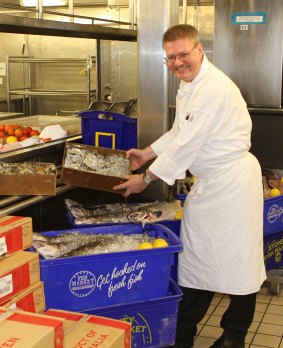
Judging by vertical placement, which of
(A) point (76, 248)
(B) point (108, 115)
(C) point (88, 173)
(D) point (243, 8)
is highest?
(D) point (243, 8)

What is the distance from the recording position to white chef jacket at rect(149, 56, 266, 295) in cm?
251

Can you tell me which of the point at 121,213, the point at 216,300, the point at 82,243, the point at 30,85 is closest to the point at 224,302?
the point at 216,300

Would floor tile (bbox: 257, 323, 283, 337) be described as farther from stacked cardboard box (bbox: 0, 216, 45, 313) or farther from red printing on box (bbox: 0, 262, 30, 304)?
red printing on box (bbox: 0, 262, 30, 304)

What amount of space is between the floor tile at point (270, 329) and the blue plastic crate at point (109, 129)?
4.37 ft

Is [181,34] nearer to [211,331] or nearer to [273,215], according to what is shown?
[273,215]

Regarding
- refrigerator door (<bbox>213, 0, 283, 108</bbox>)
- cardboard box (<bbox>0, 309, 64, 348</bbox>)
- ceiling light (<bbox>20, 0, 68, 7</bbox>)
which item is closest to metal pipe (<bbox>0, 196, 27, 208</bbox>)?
cardboard box (<bbox>0, 309, 64, 348</bbox>)

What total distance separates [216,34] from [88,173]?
2078mm

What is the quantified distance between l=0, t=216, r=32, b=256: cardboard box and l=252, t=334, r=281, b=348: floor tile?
1.51 m

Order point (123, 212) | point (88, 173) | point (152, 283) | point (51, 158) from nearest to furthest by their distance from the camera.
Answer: point (152, 283)
point (88, 173)
point (123, 212)
point (51, 158)

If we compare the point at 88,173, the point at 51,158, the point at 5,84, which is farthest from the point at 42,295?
the point at 5,84

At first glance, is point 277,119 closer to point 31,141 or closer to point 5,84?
point 31,141

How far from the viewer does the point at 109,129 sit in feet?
11.1

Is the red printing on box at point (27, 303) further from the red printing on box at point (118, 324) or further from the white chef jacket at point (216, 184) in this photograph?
the white chef jacket at point (216, 184)

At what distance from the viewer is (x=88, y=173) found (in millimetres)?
2830
